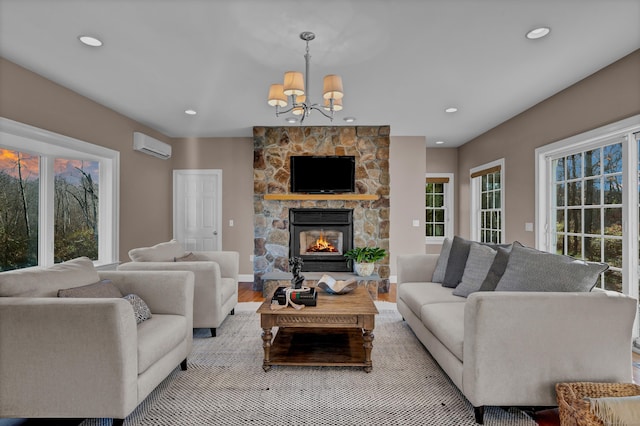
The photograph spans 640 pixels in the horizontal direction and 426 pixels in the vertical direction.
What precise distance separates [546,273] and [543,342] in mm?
458

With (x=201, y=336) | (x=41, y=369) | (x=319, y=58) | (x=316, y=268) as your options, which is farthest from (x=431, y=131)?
(x=41, y=369)

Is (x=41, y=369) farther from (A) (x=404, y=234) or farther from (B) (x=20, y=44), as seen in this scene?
(A) (x=404, y=234)

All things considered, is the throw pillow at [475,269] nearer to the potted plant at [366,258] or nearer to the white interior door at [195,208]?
the potted plant at [366,258]

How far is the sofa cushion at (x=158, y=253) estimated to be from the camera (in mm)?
3271

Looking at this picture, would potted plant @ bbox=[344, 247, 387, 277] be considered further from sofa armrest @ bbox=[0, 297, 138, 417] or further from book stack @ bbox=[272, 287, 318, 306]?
sofa armrest @ bbox=[0, 297, 138, 417]

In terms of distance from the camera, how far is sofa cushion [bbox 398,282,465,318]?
9.48 ft

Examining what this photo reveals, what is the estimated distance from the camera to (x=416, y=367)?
8.59 feet

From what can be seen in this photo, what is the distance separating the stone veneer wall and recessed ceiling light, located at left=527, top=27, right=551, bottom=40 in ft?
9.28

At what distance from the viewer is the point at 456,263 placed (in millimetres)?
3268

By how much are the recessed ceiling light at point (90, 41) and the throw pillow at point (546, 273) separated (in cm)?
345

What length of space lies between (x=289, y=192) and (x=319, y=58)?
2697 mm

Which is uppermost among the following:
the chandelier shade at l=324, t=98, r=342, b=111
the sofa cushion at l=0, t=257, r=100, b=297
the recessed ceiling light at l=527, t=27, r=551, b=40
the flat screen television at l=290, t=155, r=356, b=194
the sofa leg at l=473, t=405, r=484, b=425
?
the recessed ceiling light at l=527, t=27, r=551, b=40

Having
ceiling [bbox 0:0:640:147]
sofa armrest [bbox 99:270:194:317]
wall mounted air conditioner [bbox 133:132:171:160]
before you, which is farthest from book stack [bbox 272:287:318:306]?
wall mounted air conditioner [bbox 133:132:171:160]

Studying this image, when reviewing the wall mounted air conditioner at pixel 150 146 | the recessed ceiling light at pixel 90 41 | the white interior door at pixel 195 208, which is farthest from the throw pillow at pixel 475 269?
the wall mounted air conditioner at pixel 150 146
